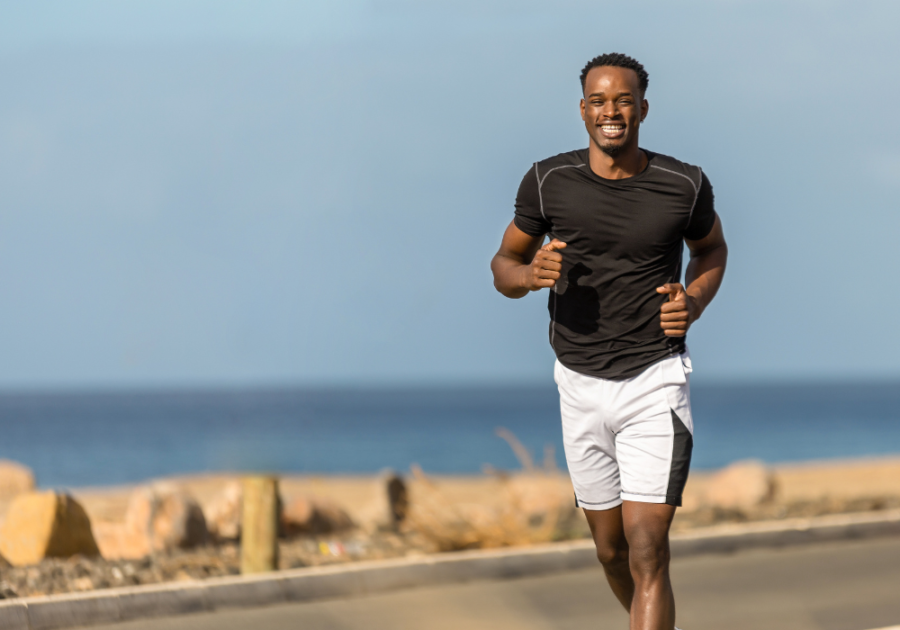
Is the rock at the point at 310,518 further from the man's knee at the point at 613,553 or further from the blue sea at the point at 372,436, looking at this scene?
the blue sea at the point at 372,436

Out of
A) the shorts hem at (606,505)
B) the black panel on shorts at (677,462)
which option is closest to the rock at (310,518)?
the shorts hem at (606,505)

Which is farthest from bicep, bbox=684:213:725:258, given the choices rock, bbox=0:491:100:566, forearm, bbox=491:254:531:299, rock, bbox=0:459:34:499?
rock, bbox=0:459:34:499

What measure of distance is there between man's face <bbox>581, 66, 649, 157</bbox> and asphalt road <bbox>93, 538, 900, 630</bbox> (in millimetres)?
3044

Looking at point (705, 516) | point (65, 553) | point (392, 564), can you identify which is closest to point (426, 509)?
point (392, 564)

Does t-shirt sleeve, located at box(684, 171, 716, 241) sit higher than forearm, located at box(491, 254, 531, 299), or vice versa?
t-shirt sleeve, located at box(684, 171, 716, 241)

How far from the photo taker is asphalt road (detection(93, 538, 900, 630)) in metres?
5.71

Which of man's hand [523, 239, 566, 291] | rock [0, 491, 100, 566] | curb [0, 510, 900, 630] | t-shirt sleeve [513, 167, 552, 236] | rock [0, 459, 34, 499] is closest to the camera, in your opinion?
man's hand [523, 239, 566, 291]

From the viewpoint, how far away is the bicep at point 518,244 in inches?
160

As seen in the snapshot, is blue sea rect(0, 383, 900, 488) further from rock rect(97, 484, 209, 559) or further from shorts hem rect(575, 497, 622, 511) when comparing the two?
shorts hem rect(575, 497, 622, 511)

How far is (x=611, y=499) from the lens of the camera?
402cm

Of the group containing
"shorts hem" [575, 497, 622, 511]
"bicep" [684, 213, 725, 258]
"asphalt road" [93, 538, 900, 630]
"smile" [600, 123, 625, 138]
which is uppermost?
"smile" [600, 123, 625, 138]

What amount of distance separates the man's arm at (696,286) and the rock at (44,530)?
4654mm

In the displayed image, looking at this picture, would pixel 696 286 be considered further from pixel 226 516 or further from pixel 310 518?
pixel 310 518

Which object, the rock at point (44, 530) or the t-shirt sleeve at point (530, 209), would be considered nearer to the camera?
the t-shirt sleeve at point (530, 209)
